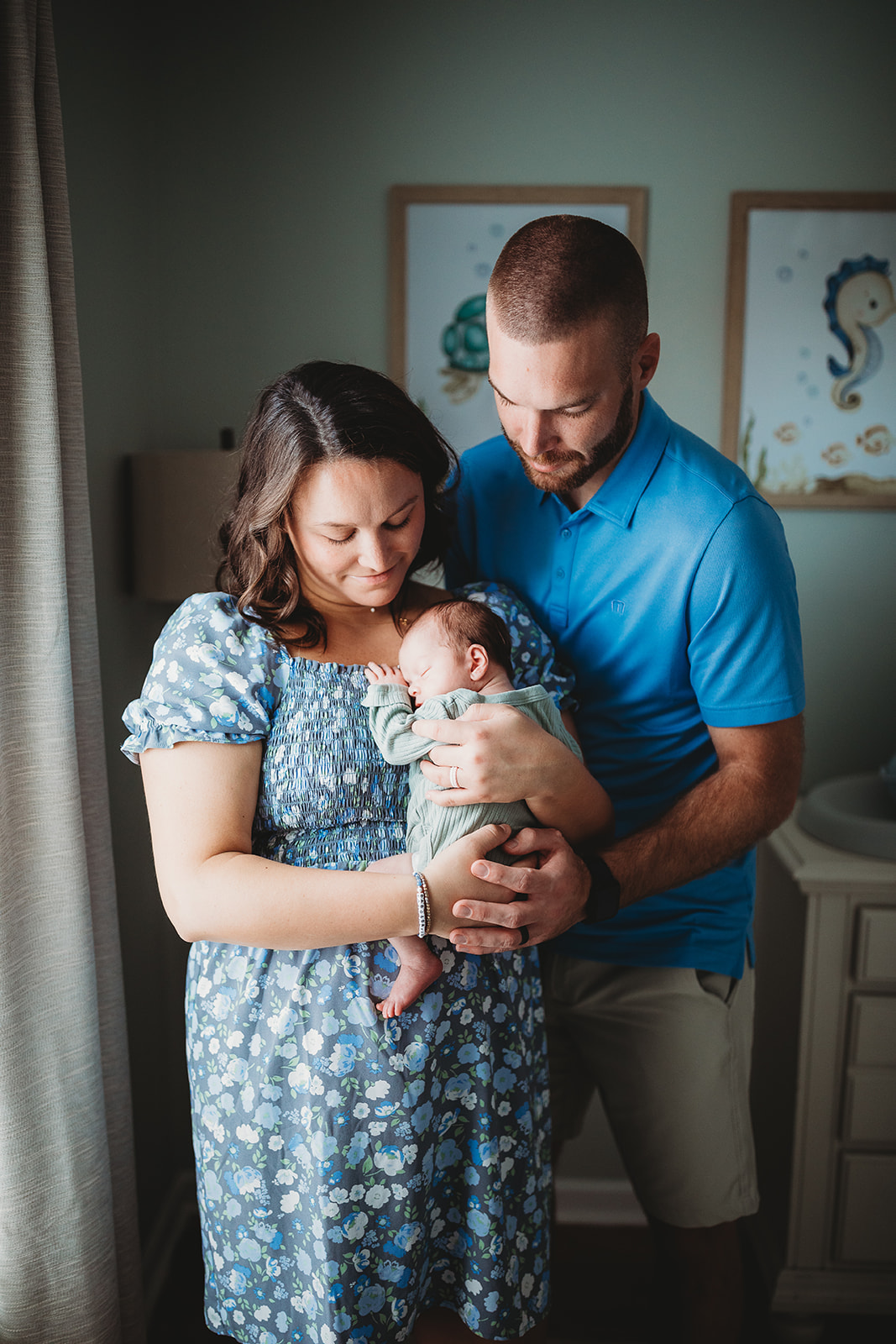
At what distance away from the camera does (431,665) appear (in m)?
1.25

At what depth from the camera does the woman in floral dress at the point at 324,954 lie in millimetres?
1145

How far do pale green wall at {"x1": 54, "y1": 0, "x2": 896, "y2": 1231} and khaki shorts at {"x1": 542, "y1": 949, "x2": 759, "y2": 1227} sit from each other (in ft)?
3.28

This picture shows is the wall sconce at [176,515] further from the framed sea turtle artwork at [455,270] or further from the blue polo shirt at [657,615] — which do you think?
the framed sea turtle artwork at [455,270]

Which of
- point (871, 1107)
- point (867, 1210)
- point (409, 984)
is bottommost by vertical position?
point (867, 1210)

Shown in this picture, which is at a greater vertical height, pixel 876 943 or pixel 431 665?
pixel 431 665

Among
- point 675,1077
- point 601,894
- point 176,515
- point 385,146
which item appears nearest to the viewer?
point 601,894

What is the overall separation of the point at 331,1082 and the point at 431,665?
1.68 ft

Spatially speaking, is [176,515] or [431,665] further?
[176,515]

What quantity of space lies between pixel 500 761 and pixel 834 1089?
4.18 ft

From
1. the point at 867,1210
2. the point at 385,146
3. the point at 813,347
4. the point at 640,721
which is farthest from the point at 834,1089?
the point at 385,146

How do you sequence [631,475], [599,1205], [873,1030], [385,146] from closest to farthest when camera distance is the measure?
Result: [631,475] < [873,1030] < [385,146] < [599,1205]

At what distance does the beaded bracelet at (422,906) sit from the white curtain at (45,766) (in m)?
0.52

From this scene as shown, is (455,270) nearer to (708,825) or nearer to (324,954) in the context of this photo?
(708,825)

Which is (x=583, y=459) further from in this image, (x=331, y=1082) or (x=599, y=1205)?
(x=599, y=1205)
